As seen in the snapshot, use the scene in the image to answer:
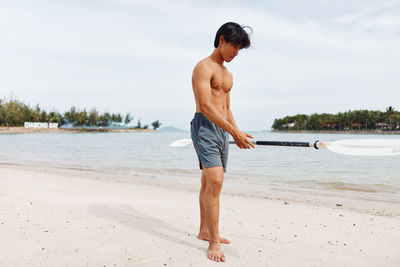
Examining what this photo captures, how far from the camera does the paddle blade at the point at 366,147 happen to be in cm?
335

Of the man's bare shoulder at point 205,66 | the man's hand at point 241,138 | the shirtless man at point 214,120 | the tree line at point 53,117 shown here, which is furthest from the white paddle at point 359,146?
the tree line at point 53,117

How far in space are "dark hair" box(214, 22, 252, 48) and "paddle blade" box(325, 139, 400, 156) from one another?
1.41 m

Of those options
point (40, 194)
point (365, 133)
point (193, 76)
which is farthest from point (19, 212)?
point (365, 133)

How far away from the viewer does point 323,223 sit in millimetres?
4492

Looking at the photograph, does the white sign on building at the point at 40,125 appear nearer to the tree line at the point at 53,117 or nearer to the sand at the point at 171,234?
the tree line at the point at 53,117

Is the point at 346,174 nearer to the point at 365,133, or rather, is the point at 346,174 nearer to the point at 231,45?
the point at 231,45

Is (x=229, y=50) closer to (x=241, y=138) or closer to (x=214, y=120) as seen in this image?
(x=214, y=120)

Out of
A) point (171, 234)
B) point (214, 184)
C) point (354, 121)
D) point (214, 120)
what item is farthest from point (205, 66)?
point (354, 121)

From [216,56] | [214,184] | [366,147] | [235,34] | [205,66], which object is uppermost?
[235,34]

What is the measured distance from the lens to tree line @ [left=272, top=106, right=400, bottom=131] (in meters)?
124

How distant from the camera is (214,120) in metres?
2.88

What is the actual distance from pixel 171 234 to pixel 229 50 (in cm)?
222

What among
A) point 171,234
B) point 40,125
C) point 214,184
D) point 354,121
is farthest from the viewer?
point 354,121

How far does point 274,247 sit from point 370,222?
219 centimetres
